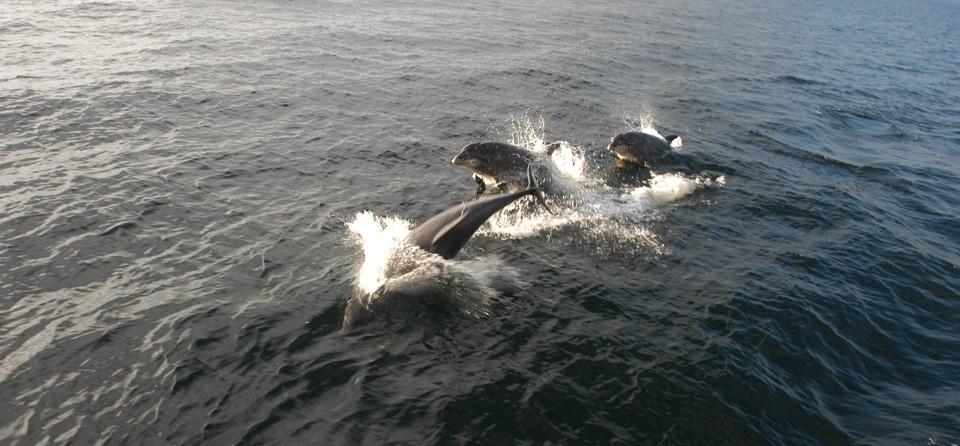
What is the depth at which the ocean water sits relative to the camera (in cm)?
877

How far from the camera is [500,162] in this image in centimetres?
1672

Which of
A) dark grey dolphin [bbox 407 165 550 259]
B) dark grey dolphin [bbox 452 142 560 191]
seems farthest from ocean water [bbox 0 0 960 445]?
dark grey dolphin [bbox 452 142 560 191]

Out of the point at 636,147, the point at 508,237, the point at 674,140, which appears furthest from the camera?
the point at 674,140

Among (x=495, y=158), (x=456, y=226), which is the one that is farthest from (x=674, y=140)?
(x=456, y=226)

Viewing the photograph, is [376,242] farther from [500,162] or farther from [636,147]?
[636,147]

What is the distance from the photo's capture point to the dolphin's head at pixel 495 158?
16672 millimetres

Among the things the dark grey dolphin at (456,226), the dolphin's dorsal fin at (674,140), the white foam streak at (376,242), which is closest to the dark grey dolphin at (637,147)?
the dolphin's dorsal fin at (674,140)

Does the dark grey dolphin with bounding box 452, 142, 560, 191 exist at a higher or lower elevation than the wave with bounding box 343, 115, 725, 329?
higher

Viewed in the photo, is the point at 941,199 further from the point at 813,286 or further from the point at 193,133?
the point at 193,133

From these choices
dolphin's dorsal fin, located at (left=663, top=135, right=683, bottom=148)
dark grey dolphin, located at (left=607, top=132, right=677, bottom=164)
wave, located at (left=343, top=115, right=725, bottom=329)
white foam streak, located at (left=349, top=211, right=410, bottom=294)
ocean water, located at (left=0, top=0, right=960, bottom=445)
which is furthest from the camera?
dolphin's dorsal fin, located at (left=663, top=135, right=683, bottom=148)

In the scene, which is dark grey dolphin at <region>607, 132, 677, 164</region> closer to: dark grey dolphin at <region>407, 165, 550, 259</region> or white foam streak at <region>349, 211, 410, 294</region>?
dark grey dolphin at <region>407, 165, 550, 259</region>

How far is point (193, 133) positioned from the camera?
19000mm

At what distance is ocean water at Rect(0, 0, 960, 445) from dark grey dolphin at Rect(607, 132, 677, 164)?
48cm

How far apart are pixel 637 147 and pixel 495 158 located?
5.50 meters
